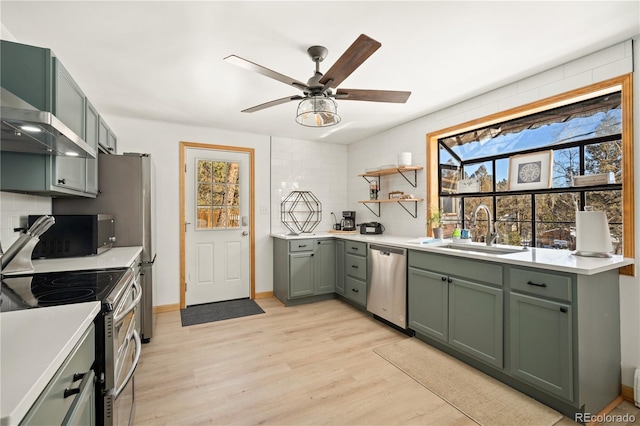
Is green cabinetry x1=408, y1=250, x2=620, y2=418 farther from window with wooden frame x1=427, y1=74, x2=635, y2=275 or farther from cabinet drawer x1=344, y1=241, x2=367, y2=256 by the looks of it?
cabinet drawer x1=344, y1=241, x2=367, y2=256

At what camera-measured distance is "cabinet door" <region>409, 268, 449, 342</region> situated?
8.50 ft

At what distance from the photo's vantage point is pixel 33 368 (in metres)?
0.71

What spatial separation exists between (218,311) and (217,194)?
4.96 ft

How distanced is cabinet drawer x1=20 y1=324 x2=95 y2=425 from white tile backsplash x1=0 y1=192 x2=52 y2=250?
1.37m

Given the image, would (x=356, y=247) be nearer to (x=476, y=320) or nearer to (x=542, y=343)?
(x=476, y=320)

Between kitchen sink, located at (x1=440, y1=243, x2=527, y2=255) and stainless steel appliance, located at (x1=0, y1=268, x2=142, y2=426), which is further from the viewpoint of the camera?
kitchen sink, located at (x1=440, y1=243, x2=527, y2=255)

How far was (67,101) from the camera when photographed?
1907 millimetres

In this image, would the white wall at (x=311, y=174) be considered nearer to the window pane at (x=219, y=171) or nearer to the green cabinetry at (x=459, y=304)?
the window pane at (x=219, y=171)

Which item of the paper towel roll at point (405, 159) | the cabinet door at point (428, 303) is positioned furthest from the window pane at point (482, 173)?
the cabinet door at point (428, 303)

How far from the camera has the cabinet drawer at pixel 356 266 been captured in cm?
358

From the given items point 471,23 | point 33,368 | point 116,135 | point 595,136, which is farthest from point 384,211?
point 33,368

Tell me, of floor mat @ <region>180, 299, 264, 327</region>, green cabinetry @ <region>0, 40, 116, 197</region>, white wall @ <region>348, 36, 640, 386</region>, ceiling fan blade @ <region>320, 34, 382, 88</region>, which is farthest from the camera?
floor mat @ <region>180, 299, 264, 327</region>

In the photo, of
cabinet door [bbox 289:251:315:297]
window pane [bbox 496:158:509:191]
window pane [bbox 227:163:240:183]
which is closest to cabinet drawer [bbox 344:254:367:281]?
cabinet door [bbox 289:251:315:297]

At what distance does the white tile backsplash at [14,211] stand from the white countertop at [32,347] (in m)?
1.20
